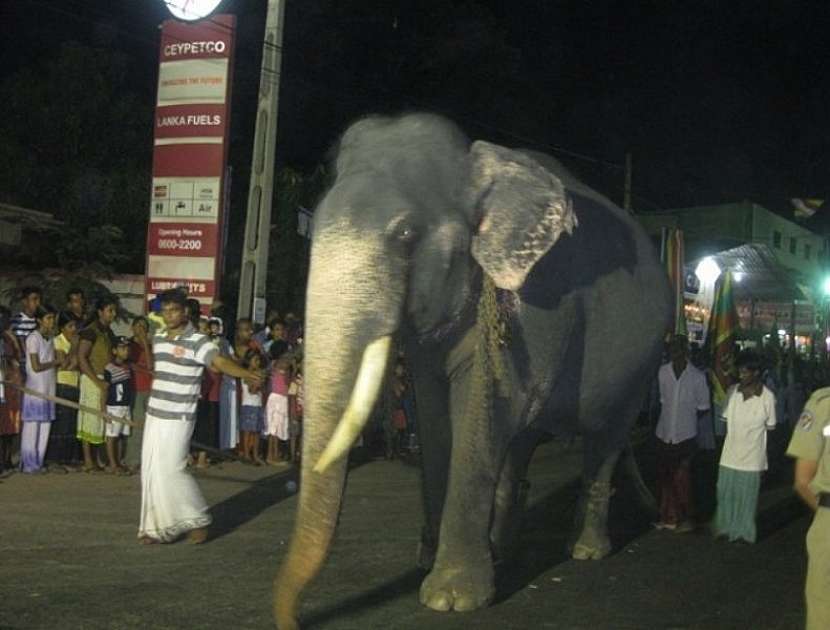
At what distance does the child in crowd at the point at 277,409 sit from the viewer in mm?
12711

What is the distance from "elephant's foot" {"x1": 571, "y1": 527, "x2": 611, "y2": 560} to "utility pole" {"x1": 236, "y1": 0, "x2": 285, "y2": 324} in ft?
25.7

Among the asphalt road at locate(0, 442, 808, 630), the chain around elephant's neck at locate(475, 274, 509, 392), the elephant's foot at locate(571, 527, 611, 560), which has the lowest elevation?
the asphalt road at locate(0, 442, 808, 630)

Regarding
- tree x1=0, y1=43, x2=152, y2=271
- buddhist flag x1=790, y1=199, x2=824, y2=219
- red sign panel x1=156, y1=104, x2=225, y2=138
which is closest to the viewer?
red sign panel x1=156, y1=104, x2=225, y2=138

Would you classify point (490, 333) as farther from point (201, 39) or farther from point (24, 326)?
point (201, 39)

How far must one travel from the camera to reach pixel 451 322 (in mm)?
5844

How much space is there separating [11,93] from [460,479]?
21.9m

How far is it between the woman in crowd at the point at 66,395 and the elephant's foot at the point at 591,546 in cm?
579

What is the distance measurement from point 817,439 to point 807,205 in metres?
45.5

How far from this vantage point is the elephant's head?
5.06 metres

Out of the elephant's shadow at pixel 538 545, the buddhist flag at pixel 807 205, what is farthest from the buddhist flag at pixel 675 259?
the buddhist flag at pixel 807 205

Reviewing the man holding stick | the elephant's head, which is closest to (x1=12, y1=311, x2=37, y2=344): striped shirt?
the man holding stick

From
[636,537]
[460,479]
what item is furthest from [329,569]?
[636,537]

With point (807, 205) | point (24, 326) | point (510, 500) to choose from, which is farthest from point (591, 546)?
point (807, 205)

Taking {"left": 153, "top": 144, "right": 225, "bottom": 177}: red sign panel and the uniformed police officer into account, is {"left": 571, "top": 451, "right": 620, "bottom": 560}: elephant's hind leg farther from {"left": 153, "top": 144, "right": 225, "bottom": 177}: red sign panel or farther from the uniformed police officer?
{"left": 153, "top": 144, "right": 225, "bottom": 177}: red sign panel
